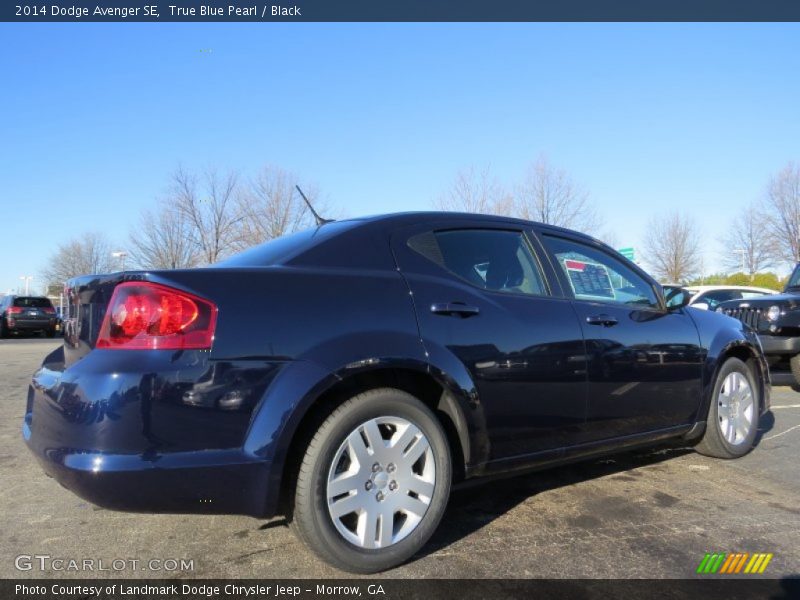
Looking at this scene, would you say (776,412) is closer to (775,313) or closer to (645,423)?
(775,313)

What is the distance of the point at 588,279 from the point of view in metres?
3.66

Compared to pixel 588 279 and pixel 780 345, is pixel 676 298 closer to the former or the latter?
pixel 588 279

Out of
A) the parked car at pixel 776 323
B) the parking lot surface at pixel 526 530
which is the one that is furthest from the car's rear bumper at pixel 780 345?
the parking lot surface at pixel 526 530

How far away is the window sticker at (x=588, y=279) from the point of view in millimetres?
3531

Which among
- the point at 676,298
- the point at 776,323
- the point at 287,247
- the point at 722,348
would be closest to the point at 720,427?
the point at 722,348

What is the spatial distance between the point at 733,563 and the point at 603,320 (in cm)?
135

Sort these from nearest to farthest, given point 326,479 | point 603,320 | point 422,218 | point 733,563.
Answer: point 326,479 → point 733,563 → point 422,218 → point 603,320

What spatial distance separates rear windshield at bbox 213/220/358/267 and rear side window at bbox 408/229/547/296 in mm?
428

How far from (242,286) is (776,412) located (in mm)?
6124

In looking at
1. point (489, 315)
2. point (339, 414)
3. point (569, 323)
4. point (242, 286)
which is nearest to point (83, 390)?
point (242, 286)

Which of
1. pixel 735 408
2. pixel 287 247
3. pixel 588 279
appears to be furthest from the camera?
pixel 735 408

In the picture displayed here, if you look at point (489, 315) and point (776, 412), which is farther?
point (776, 412)

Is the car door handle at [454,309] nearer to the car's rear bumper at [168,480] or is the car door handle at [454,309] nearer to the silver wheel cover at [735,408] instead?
the car's rear bumper at [168,480]

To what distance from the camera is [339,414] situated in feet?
8.10
